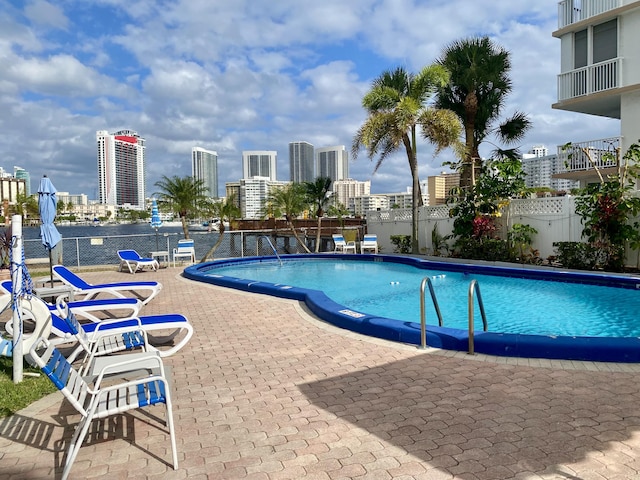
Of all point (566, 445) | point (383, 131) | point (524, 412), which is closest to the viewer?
point (566, 445)

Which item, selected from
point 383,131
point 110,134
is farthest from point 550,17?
point 110,134

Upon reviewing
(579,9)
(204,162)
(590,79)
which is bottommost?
(590,79)

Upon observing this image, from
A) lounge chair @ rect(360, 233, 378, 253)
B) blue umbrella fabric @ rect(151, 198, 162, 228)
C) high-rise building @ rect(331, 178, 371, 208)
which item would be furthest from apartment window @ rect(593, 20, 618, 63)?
high-rise building @ rect(331, 178, 371, 208)

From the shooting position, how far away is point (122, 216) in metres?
153

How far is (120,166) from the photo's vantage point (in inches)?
6811

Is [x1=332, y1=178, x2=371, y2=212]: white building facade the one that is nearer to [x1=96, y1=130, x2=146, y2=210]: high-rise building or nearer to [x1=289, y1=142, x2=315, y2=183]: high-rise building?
[x1=289, y1=142, x2=315, y2=183]: high-rise building

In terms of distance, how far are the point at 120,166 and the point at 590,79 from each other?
179489mm

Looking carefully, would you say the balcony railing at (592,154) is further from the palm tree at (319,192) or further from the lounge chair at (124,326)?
the lounge chair at (124,326)

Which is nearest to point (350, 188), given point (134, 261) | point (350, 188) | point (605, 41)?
point (350, 188)

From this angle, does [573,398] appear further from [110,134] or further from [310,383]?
[110,134]

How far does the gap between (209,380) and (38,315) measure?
1809 millimetres

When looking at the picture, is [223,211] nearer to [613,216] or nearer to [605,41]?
[613,216]

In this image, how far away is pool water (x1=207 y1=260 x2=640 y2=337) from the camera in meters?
7.75

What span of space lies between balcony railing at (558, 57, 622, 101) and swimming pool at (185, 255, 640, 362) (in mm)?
8890
